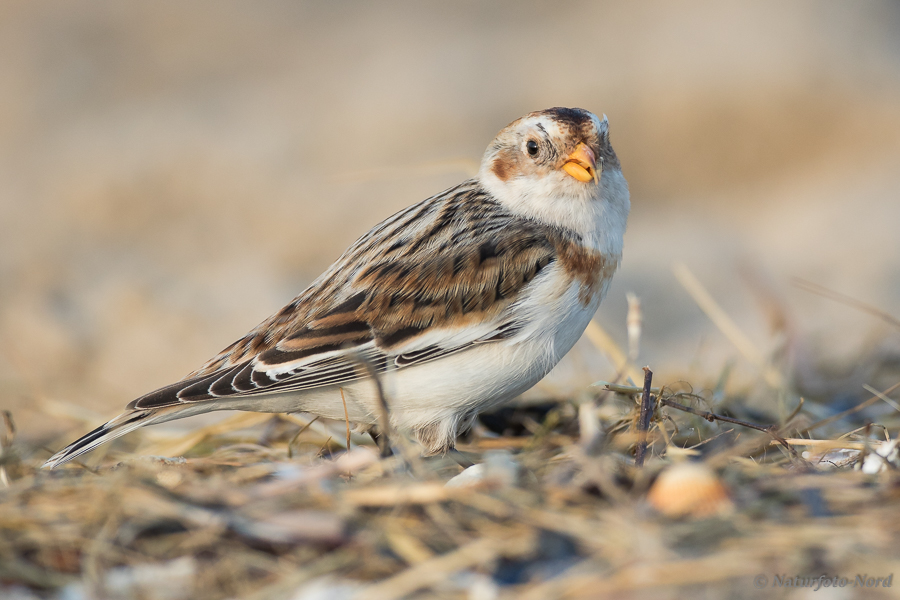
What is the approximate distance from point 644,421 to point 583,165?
102 centimetres

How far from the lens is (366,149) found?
324 inches

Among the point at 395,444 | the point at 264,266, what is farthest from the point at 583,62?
the point at 395,444

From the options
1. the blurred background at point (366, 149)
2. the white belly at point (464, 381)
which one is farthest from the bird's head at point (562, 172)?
the blurred background at point (366, 149)

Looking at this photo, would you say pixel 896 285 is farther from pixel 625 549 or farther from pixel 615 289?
pixel 625 549

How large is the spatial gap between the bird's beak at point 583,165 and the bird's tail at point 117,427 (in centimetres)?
152

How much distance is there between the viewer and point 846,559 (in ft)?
5.37

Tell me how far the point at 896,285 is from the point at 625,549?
214 inches

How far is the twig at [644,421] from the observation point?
2.33 meters

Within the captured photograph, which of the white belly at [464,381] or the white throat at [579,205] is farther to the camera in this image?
the white throat at [579,205]

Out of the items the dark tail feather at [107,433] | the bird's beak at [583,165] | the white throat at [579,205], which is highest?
the bird's beak at [583,165]

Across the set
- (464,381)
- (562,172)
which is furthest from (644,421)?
(562,172)

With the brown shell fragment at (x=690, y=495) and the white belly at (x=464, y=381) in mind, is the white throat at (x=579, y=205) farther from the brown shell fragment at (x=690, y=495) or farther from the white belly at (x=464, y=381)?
the brown shell fragment at (x=690, y=495)

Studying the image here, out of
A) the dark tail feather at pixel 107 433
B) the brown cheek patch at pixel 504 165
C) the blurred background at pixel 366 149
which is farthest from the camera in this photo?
the blurred background at pixel 366 149

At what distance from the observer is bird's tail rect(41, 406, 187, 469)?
273 cm
